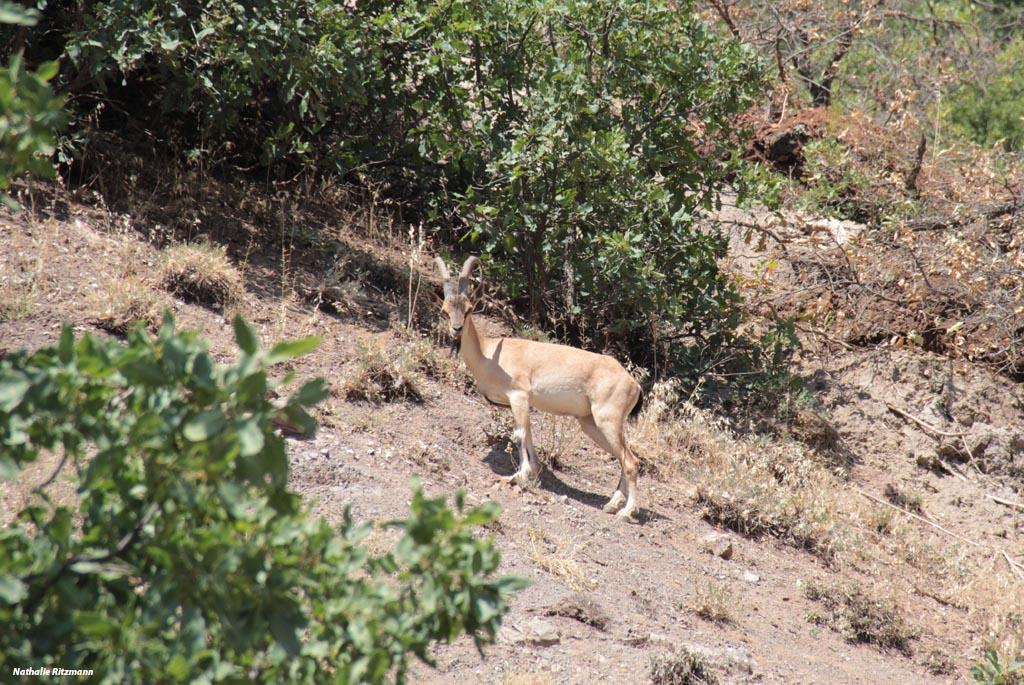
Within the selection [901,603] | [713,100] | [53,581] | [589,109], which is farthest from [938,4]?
[53,581]

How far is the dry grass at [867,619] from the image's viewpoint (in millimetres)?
9258

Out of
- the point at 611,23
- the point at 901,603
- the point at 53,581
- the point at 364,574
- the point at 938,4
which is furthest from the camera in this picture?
the point at 938,4

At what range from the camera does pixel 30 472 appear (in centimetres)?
780

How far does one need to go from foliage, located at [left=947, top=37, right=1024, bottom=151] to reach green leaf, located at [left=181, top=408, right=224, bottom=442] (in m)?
16.4

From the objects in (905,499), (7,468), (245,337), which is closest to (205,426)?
(245,337)

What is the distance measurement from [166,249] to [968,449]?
8649mm

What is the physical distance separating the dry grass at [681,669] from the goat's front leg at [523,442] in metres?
2.69

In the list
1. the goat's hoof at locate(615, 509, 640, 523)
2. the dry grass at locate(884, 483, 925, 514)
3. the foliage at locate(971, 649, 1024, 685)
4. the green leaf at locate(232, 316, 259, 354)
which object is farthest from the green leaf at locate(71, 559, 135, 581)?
the dry grass at locate(884, 483, 925, 514)

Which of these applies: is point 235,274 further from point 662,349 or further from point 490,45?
point 662,349

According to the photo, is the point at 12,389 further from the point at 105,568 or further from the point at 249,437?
the point at 249,437

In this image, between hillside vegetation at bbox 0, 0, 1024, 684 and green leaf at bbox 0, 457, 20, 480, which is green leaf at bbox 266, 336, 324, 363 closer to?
green leaf at bbox 0, 457, 20, 480

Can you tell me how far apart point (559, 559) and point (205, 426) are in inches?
219

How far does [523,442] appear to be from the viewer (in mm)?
10188

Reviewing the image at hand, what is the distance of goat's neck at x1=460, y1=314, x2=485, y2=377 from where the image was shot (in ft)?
35.3
